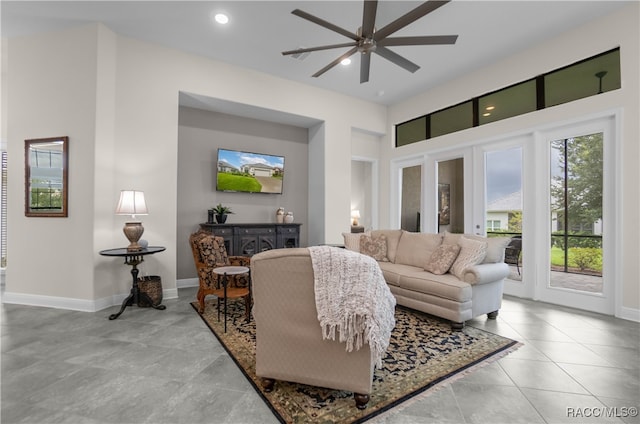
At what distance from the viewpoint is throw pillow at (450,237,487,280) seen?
3.28 meters

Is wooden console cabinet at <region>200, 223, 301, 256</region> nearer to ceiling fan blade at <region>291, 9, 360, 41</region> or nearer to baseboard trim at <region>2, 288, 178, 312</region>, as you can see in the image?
baseboard trim at <region>2, 288, 178, 312</region>

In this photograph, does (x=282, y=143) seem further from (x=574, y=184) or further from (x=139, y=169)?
(x=574, y=184)

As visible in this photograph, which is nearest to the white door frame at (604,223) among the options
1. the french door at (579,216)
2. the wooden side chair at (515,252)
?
the french door at (579,216)

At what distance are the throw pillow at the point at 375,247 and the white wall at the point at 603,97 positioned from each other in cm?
234

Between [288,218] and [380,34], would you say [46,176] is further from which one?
[380,34]

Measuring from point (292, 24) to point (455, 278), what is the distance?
145 inches

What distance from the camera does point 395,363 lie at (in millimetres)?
2334

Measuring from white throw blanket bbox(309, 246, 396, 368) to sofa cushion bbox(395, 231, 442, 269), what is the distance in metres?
2.39

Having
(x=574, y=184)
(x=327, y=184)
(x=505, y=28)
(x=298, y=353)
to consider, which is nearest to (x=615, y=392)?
(x=298, y=353)

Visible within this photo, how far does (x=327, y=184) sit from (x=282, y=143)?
1272 mm

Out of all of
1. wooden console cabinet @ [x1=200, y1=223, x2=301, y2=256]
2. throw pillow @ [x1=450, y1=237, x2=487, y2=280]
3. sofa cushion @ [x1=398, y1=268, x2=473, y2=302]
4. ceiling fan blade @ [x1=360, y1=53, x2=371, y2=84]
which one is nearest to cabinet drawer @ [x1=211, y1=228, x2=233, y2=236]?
wooden console cabinet @ [x1=200, y1=223, x2=301, y2=256]

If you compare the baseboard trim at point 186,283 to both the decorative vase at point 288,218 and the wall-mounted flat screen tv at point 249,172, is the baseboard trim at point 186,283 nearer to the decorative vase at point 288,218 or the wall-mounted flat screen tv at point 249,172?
the wall-mounted flat screen tv at point 249,172

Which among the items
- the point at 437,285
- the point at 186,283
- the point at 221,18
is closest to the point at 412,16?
the point at 221,18

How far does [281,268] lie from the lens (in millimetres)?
1802
